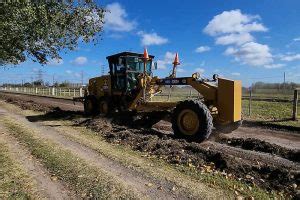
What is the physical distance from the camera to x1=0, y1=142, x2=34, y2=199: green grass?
20.8 ft

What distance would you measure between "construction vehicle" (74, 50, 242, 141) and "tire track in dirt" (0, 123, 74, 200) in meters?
4.47

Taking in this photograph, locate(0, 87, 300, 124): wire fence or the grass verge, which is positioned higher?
locate(0, 87, 300, 124): wire fence

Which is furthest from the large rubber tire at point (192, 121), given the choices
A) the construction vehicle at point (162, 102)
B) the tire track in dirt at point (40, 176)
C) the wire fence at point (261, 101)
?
the tire track in dirt at point (40, 176)

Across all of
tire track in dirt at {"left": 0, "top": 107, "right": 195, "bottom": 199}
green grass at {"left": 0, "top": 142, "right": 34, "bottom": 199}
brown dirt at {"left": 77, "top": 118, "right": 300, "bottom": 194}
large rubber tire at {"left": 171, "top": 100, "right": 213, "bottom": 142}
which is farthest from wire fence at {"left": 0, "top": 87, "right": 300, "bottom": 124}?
green grass at {"left": 0, "top": 142, "right": 34, "bottom": 199}

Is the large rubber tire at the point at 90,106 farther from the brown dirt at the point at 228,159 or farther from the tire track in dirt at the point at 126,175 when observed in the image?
the tire track in dirt at the point at 126,175

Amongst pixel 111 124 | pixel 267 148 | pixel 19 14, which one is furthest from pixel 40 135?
pixel 267 148

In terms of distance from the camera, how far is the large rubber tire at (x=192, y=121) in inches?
412

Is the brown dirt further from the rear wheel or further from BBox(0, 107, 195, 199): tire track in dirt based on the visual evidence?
the rear wheel

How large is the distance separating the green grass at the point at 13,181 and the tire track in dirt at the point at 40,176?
0.15m

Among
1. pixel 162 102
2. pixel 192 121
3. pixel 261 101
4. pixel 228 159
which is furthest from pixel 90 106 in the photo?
pixel 261 101

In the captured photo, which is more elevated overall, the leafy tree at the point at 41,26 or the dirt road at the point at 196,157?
the leafy tree at the point at 41,26

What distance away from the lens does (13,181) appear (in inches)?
278

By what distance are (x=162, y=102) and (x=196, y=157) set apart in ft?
15.1

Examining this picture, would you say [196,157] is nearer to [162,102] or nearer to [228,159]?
[228,159]
